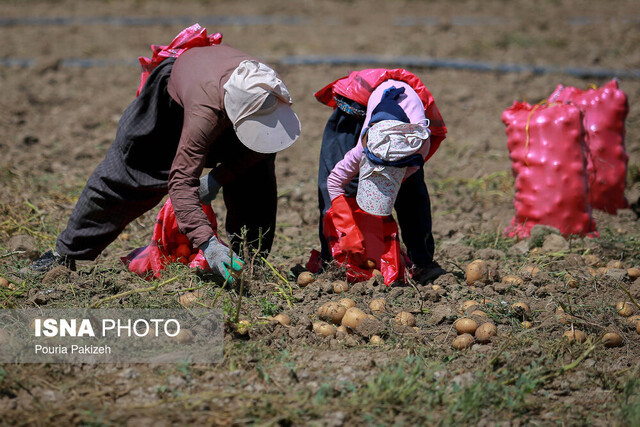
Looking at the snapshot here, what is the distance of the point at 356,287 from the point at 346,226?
313 mm

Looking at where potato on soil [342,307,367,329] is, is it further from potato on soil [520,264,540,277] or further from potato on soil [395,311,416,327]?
potato on soil [520,264,540,277]

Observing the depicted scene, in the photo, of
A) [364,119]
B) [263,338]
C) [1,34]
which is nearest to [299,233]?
[364,119]

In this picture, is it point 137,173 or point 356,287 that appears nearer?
point 137,173

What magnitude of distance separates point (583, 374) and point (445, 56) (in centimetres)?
562

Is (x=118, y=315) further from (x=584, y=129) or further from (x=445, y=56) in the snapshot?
(x=445, y=56)

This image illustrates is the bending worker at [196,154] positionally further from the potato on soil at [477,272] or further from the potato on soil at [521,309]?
the potato on soil at [521,309]

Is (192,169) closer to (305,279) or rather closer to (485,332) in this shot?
(305,279)

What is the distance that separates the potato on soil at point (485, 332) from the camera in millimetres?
3141

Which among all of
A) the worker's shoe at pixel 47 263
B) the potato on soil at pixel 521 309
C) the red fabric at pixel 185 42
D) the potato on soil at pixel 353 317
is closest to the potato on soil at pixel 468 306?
the potato on soil at pixel 521 309

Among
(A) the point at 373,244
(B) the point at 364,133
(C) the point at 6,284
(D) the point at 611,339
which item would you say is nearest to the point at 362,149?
(B) the point at 364,133

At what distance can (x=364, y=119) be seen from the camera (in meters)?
3.57

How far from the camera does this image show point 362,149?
329 centimetres

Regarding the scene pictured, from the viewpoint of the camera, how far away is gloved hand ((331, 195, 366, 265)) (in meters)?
3.46

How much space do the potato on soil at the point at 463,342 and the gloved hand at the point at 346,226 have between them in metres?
0.66
